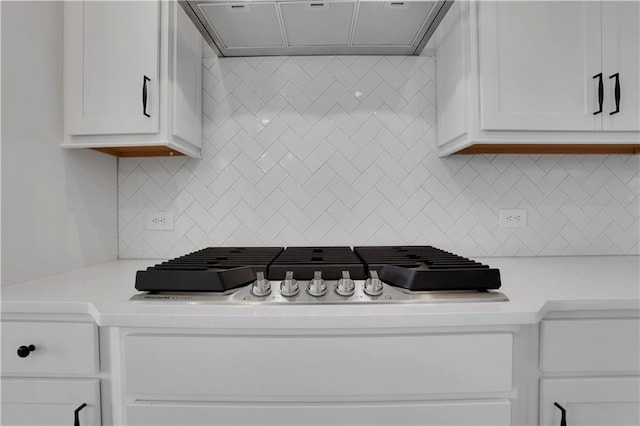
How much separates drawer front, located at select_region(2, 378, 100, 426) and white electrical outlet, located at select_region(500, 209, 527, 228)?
162 cm

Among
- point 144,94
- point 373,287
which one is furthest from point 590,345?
point 144,94

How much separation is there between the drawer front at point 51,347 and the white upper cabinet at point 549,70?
52.3 inches

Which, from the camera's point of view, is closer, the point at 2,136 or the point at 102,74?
the point at 2,136

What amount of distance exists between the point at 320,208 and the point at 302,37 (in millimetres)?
716

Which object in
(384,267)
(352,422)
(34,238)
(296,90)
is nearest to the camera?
(352,422)

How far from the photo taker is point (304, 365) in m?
0.82

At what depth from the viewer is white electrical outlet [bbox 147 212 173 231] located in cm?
160

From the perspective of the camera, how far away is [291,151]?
1.61m

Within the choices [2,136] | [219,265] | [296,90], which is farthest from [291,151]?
[2,136]

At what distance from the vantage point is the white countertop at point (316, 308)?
2.63 feet

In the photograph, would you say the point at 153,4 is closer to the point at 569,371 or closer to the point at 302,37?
the point at 302,37

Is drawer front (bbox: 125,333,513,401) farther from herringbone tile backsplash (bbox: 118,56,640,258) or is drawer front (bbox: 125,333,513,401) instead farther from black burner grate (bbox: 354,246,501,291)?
herringbone tile backsplash (bbox: 118,56,640,258)

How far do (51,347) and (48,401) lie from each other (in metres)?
0.14

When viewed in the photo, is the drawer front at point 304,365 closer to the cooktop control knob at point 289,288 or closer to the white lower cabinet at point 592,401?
the cooktop control knob at point 289,288
